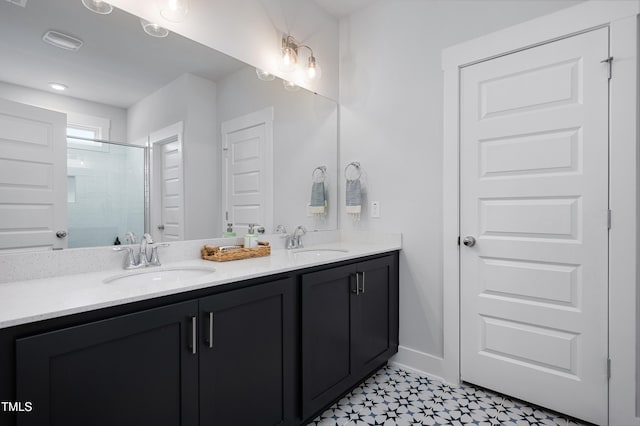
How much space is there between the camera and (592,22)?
1.60 metres

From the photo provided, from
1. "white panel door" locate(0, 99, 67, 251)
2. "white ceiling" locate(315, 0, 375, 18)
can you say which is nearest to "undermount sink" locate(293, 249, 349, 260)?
"white panel door" locate(0, 99, 67, 251)

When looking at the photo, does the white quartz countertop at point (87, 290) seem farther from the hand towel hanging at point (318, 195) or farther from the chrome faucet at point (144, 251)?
the hand towel hanging at point (318, 195)

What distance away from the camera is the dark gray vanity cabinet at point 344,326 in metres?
1.59

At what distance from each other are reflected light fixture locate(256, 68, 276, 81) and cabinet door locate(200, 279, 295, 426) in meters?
1.34

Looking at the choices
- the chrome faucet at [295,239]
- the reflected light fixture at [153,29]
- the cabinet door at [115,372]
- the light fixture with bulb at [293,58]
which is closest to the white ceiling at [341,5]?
the light fixture with bulb at [293,58]

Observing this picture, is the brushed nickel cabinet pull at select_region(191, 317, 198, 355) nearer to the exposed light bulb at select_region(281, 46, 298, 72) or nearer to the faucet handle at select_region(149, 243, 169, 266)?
the faucet handle at select_region(149, 243, 169, 266)

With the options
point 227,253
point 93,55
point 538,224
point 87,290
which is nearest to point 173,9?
point 93,55

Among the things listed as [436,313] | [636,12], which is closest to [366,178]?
[436,313]

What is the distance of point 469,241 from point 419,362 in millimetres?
904

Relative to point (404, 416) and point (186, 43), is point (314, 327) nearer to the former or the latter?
point (404, 416)

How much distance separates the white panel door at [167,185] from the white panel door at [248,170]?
27 cm

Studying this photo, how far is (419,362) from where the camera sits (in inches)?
88.0

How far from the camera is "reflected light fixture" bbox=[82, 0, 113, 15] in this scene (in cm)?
138

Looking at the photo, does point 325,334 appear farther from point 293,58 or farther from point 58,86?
point 293,58
